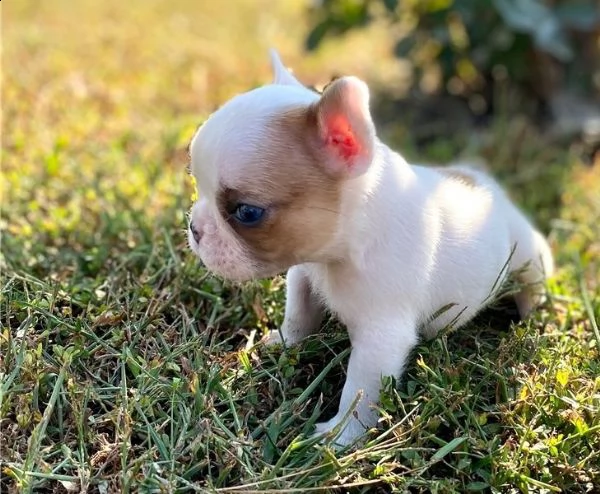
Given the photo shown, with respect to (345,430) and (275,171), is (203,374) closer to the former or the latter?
(345,430)

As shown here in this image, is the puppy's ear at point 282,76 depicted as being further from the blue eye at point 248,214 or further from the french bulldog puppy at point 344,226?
the blue eye at point 248,214

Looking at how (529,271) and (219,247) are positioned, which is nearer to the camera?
(219,247)

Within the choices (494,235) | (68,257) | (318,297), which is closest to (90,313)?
(68,257)

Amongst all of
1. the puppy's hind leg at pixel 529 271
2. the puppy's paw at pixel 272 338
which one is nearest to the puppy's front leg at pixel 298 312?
the puppy's paw at pixel 272 338

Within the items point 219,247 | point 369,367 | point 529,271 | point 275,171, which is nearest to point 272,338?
point 369,367

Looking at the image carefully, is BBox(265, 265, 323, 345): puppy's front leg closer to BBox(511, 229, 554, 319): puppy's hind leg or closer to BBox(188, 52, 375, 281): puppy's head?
BBox(188, 52, 375, 281): puppy's head

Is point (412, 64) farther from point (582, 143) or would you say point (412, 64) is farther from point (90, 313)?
point (90, 313)

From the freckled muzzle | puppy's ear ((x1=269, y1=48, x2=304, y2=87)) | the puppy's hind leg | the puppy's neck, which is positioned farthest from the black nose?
the puppy's hind leg
